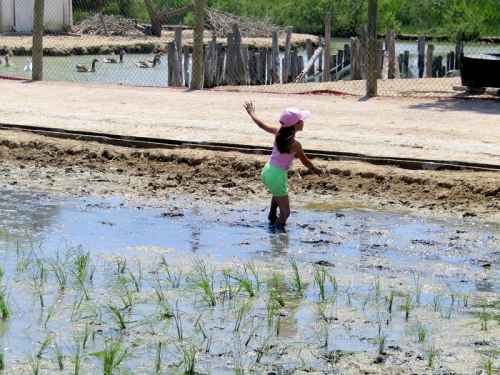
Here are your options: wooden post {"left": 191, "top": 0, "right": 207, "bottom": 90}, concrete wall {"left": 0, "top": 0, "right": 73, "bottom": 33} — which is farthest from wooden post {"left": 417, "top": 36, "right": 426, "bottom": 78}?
concrete wall {"left": 0, "top": 0, "right": 73, "bottom": 33}

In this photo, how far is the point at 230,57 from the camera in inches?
1072

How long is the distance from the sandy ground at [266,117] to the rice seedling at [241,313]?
580 cm

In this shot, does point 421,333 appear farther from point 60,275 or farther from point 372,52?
point 372,52

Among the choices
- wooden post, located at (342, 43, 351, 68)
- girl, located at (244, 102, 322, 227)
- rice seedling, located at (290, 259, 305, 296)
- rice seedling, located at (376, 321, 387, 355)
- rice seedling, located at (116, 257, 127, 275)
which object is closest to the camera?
rice seedling, located at (376, 321, 387, 355)

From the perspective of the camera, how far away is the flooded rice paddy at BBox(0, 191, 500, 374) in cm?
741

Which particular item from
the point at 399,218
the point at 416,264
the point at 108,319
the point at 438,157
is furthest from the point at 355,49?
the point at 108,319

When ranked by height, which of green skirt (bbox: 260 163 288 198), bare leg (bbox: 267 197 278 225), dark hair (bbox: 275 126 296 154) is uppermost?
dark hair (bbox: 275 126 296 154)

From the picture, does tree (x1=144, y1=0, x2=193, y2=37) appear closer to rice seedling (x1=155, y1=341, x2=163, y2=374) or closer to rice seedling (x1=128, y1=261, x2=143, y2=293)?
rice seedling (x1=128, y1=261, x2=143, y2=293)

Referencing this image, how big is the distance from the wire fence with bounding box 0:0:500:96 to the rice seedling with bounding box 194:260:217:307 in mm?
11585

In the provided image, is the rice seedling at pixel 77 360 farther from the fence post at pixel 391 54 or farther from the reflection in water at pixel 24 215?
the fence post at pixel 391 54

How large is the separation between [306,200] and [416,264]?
3058mm

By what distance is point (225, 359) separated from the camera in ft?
24.2

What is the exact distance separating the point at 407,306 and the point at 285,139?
316cm

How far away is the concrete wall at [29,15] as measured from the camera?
48.7 m
